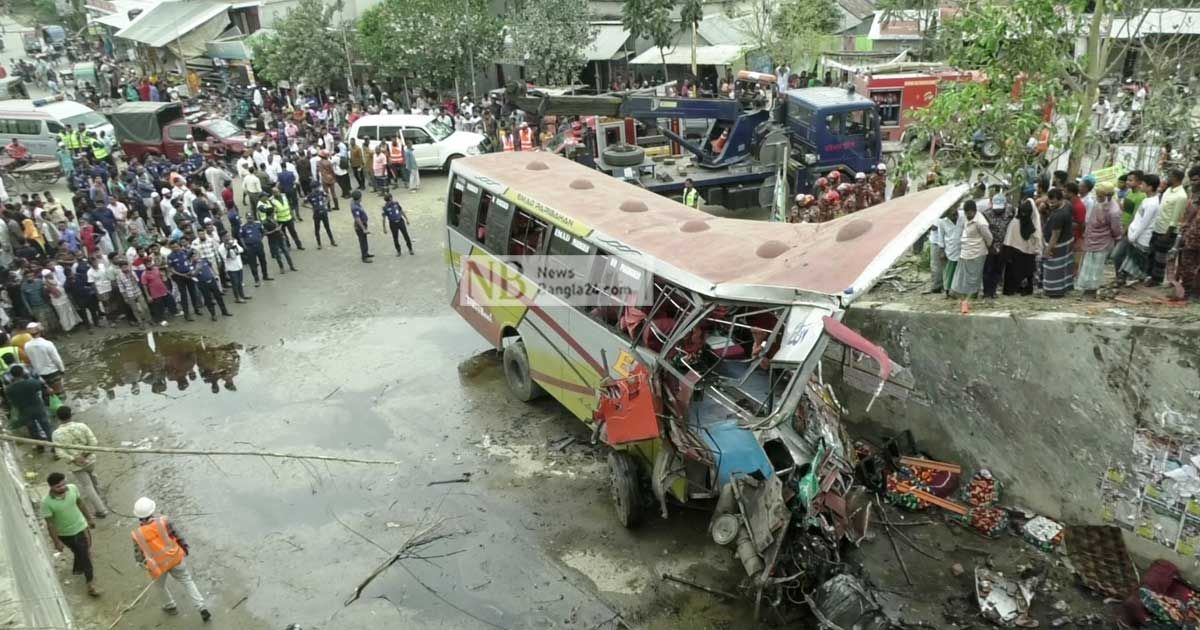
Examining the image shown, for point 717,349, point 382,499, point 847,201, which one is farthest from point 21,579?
point 847,201

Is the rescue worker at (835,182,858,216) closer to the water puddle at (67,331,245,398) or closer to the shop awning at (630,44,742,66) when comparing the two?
the water puddle at (67,331,245,398)

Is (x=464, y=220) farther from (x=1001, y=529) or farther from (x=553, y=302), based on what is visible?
(x=1001, y=529)

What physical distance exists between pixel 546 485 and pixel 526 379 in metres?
1.88

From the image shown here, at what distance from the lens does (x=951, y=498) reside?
26.9 ft

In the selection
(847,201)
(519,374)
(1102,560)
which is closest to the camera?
(1102,560)

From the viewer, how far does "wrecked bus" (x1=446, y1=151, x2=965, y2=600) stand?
6430mm

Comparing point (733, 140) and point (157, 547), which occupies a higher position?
point (733, 140)

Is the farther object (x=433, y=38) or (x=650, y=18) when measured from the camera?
(x=433, y=38)

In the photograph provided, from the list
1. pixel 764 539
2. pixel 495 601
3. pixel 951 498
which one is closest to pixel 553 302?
pixel 495 601

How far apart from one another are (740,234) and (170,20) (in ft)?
128

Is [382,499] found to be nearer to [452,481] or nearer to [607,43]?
[452,481]

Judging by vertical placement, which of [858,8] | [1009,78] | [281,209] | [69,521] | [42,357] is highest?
[858,8]

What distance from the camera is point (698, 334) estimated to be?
322 inches

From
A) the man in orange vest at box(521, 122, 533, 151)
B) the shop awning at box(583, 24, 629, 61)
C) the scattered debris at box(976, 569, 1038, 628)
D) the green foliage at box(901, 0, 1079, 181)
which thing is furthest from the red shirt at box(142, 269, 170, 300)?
the shop awning at box(583, 24, 629, 61)
